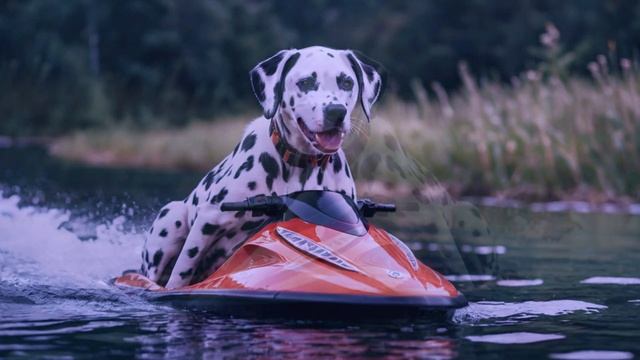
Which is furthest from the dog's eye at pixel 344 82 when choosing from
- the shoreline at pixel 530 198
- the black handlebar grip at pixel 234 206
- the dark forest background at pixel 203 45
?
the dark forest background at pixel 203 45

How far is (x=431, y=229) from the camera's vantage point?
521 inches

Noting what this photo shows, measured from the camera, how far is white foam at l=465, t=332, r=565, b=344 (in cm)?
571

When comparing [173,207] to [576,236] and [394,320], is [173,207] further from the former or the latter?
[576,236]

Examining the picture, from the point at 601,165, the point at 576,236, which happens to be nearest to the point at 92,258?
the point at 576,236

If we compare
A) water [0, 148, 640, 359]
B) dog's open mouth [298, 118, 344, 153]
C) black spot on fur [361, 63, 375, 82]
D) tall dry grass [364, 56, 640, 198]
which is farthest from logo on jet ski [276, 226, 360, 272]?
tall dry grass [364, 56, 640, 198]

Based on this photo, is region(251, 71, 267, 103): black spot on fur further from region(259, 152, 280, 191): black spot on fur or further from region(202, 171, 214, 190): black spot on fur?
region(202, 171, 214, 190): black spot on fur

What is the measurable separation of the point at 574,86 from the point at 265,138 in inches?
414

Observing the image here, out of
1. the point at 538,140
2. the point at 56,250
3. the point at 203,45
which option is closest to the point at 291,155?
the point at 56,250

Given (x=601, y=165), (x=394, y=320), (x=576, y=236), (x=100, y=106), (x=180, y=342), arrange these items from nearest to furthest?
(x=180, y=342) < (x=394, y=320) < (x=576, y=236) < (x=601, y=165) < (x=100, y=106)

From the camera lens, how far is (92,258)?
9.17 m

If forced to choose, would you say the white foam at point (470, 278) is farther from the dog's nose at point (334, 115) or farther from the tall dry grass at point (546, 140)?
the tall dry grass at point (546, 140)

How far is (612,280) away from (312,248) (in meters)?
3.17

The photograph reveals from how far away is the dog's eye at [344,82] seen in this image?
6660mm

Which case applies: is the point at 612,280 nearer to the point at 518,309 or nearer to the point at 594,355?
the point at 518,309
